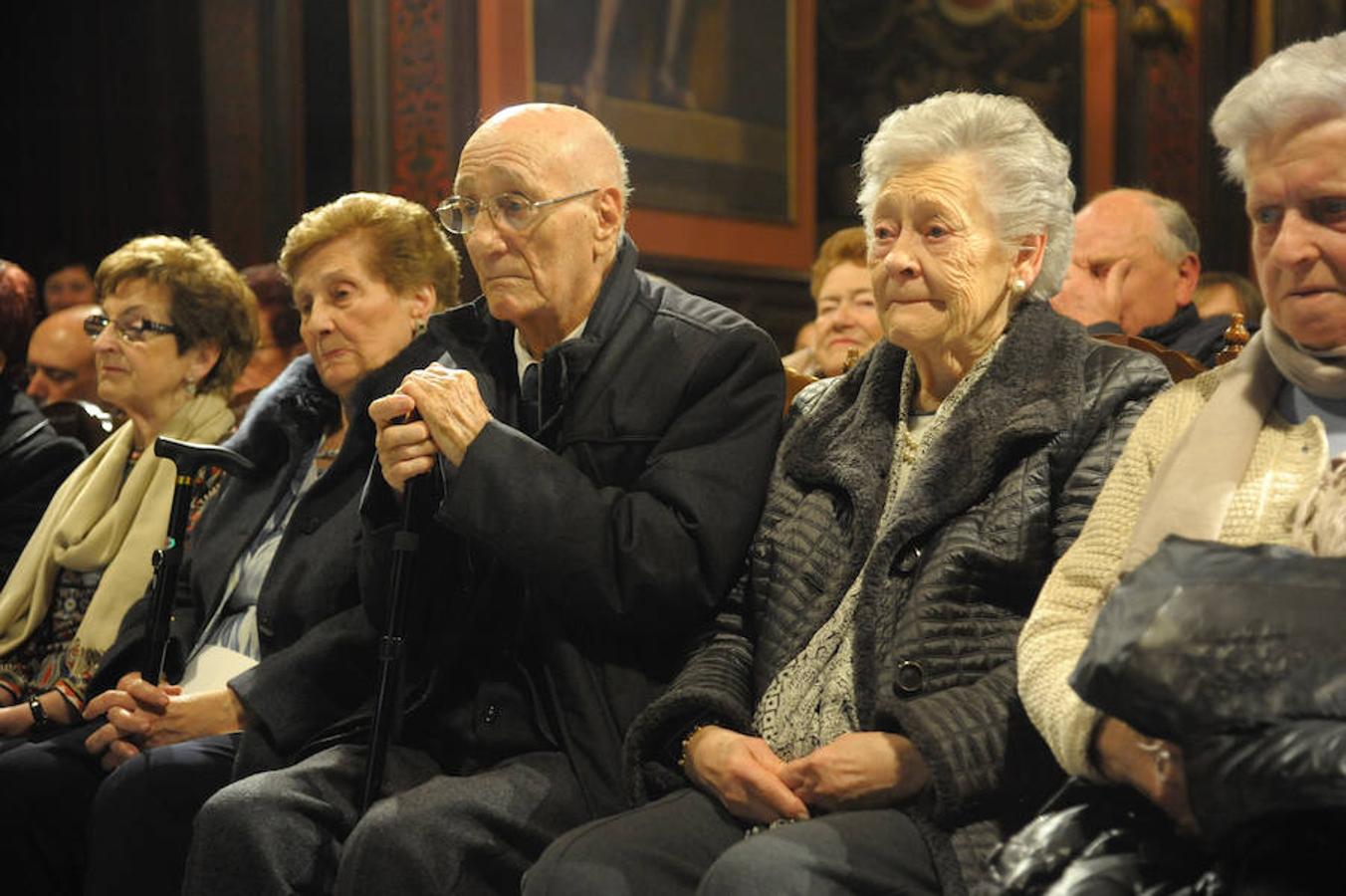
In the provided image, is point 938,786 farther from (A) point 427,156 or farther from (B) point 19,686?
(A) point 427,156

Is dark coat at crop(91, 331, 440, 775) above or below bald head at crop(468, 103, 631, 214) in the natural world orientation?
below

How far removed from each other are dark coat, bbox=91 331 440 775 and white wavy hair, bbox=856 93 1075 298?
1011 mm

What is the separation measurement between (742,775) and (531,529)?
48cm

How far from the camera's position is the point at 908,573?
2418 mm

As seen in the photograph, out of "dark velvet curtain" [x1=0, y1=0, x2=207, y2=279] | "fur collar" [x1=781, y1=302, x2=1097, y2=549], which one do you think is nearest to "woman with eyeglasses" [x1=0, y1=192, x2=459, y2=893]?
"fur collar" [x1=781, y1=302, x2=1097, y2=549]

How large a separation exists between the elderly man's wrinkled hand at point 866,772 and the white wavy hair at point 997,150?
2.54 feet

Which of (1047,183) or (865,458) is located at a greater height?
(1047,183)

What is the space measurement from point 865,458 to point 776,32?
18.6ft

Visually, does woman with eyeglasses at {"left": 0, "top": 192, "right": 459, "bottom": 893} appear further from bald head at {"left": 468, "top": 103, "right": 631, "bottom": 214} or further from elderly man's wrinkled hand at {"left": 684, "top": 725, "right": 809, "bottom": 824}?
elderly man's wrinkled hand at {"left": 684, "top": 725, "right": 809, "bottom": 824}

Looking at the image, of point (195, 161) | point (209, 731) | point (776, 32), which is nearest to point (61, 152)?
point (195, 161)

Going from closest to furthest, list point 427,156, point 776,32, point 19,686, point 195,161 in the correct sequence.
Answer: point 19,686, point 427,156, point 195,161, point 776,32

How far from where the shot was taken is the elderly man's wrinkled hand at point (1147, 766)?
1.83 metres

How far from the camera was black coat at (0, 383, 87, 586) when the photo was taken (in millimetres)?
4156

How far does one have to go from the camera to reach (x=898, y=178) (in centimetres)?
261
